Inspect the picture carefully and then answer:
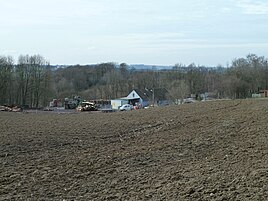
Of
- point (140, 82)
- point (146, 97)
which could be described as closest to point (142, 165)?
point (146, 97)

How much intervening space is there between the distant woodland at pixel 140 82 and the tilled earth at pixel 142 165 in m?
65.7

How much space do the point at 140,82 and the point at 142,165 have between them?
343 ft

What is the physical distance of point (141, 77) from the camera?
11944cm

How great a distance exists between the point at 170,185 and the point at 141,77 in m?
110

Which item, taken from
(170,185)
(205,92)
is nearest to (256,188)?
(170,185)

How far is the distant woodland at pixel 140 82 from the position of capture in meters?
84.8

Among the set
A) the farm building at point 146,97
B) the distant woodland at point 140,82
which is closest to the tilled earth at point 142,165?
the distant woodland at point 140,82

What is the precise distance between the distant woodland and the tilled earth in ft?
216

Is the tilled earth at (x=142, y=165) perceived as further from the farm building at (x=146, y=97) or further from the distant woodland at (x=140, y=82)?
the farm building at (x=146, y=97)

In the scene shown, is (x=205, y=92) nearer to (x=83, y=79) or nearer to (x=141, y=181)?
(x=83, y=79)

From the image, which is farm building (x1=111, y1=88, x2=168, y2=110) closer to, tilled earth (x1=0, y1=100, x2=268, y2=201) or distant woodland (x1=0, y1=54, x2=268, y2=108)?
distant woodland (x1=0, y1=54, x2=268, y2=108)

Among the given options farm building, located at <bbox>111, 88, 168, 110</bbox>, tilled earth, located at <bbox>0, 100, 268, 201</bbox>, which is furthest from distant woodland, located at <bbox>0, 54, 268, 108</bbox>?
tilled earth, located at <bbox>0, 100, 268, 201</bbox>

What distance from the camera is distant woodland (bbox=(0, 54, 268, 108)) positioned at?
84.8 metres

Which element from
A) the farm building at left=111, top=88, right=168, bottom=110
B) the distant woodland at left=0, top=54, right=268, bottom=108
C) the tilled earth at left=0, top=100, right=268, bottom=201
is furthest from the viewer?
the farm building at left=111, top=88, right=168, bottom=110
